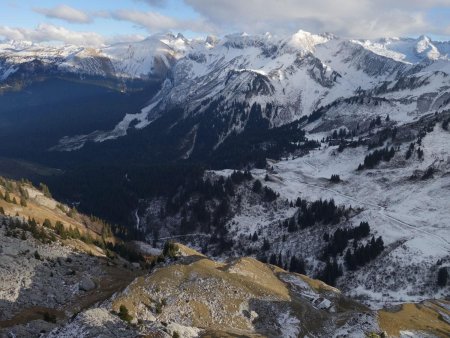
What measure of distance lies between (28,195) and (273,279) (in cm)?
9667

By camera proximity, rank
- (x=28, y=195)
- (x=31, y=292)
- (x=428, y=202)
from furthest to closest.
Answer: (x=428, y=202) → (x=28, y=195) → (x=31, y=292)

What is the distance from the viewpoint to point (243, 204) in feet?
627

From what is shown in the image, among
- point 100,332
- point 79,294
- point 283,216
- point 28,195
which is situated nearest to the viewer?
point 100,332

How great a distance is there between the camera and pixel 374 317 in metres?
64.9

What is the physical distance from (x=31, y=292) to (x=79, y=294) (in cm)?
782

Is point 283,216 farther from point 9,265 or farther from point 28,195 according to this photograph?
point 9,265

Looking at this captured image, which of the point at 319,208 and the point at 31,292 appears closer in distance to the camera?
the point at 31,292

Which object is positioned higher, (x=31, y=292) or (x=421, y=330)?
(x=421, y=330)

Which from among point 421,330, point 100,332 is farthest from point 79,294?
point 421,330

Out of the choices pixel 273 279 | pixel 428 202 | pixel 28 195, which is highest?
pixel 428 202

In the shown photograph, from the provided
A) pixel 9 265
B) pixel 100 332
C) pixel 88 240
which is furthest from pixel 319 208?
pixel 100 332

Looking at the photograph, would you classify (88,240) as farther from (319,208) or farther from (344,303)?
(319,208)

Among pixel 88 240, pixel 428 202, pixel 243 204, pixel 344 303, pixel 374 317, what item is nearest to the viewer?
pixel 374 317

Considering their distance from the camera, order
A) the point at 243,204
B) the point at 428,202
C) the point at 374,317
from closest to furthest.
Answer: the point at 374,317
the point at 428,202
the point at 243,204
